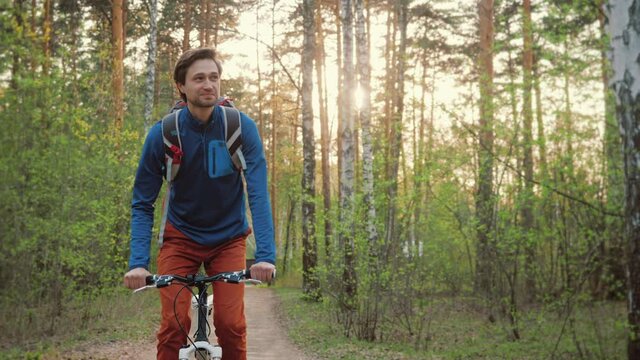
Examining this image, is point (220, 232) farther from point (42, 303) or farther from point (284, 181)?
point (284, 181)

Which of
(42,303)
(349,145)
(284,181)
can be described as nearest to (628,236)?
(349,145)

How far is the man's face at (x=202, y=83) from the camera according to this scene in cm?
361

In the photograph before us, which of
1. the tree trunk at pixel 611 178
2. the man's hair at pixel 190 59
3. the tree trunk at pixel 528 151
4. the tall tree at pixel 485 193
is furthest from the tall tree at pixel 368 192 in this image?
the man's hair at pixel 190 59

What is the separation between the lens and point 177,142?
3600mm

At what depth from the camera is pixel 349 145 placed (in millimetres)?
15539


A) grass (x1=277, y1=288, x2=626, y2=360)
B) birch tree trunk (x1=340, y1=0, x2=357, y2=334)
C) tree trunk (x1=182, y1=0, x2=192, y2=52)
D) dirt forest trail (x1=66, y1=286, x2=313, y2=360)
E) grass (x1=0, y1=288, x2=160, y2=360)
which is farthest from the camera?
tree trunk (x1=182, y1=0, x2=192, y2=52)

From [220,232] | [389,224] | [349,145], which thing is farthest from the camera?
[349,145]

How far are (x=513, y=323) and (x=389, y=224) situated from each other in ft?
9.28

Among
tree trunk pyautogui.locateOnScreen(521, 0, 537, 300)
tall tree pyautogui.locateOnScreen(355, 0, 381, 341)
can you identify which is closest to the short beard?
tree trunk pyautogui.locateOnScreen(521, 0, 537, 300)

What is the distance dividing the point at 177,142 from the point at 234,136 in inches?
12.0

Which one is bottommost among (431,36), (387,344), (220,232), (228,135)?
(387,344)

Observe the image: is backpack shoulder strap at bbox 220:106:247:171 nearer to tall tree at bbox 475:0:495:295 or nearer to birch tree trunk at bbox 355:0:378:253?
tall tree at bbox 475:0:495:295

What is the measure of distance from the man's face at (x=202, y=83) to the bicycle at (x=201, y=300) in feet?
3.16

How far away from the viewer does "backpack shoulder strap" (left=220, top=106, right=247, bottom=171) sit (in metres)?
3.63
